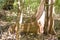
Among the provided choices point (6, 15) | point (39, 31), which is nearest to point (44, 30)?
point (39, 31)

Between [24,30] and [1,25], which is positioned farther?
[1,25]

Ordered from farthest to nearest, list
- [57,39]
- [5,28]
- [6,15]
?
1. [6,15]
2. [5,28]
3. [57,39]

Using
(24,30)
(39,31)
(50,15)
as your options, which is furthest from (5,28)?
(50,15)

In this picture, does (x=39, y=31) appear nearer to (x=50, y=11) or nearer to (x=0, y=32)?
(x=50, y=11)

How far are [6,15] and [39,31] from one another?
2790 mm

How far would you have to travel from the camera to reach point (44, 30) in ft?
24.5

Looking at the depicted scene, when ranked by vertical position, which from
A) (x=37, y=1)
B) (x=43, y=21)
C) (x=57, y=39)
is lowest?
(x=57, y=39)

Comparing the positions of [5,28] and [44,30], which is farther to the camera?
[5,28]

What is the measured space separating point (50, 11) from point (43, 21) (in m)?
0.49

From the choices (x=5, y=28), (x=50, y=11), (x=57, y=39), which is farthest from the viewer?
(x=5, y=28)

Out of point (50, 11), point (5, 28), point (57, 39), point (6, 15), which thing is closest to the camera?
point (57, 39)

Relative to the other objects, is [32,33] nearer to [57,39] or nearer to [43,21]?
[43,21]

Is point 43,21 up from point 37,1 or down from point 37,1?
down

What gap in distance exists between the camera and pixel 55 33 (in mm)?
7246
